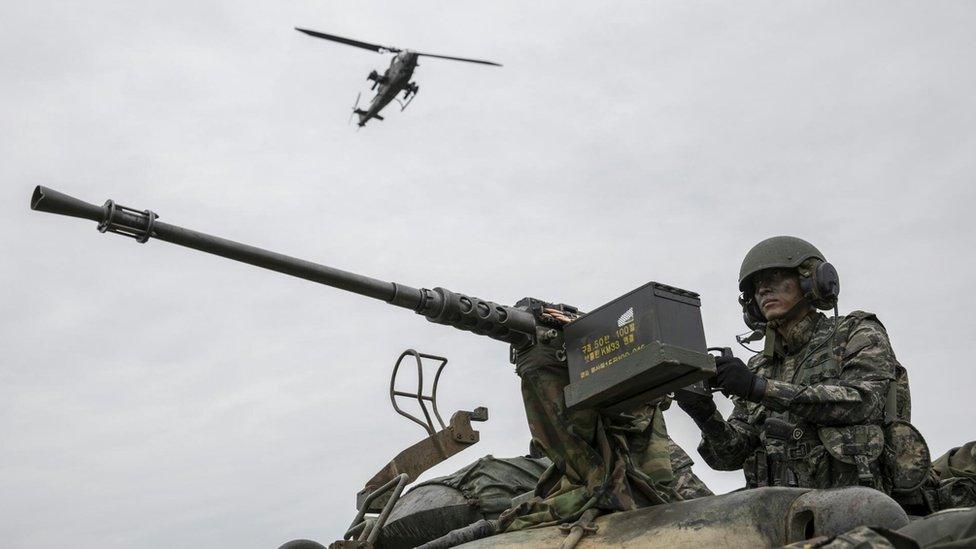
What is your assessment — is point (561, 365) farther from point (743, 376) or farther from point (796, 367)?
point (796, 367)

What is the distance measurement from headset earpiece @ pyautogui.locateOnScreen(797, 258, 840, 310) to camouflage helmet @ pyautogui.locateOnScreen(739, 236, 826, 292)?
2.7 inches

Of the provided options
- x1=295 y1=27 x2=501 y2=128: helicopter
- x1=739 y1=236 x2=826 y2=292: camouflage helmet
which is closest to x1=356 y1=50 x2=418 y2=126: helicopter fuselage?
x1=295 y1=27 x2=501 y2=128: helicopter

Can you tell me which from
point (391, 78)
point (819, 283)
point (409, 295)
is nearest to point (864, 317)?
point (819, 283)

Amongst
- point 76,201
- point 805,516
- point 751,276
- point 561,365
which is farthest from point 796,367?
point 76,201

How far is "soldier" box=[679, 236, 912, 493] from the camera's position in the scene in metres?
8.20

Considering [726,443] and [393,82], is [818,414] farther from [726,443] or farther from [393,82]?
[393,82]

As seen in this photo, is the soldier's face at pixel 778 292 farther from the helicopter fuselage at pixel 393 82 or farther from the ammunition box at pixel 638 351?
the helicopter fuselage at pixel 393 82

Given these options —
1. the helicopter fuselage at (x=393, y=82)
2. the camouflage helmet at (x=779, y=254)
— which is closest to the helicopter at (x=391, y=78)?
the helicopter fuselage at (x=393, y=82)

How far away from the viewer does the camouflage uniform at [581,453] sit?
7.68 meters

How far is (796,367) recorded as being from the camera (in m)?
9.09

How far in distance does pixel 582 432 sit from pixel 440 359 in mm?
2524

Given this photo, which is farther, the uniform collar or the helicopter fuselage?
the helicopter fuselage

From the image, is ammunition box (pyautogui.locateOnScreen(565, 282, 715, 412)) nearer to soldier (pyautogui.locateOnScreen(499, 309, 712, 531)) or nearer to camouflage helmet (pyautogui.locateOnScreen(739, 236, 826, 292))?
soldier (pyautogui.locateOnScreen(499, 309, 712, 531))

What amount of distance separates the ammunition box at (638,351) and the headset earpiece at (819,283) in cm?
170
